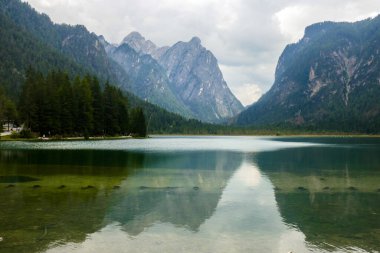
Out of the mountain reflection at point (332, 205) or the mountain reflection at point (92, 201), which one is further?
the mountain reflection at point (92, 201)

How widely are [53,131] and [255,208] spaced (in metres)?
129

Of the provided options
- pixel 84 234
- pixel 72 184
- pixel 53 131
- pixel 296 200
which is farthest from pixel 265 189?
pixel 53 131

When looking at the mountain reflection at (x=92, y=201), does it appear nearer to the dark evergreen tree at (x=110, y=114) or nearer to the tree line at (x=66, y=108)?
the tree line at (x=66, y=108)

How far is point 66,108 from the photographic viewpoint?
148m

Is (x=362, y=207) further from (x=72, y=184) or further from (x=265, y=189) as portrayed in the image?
(x=72, y=184)

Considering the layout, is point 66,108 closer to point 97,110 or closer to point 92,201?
point 97,110

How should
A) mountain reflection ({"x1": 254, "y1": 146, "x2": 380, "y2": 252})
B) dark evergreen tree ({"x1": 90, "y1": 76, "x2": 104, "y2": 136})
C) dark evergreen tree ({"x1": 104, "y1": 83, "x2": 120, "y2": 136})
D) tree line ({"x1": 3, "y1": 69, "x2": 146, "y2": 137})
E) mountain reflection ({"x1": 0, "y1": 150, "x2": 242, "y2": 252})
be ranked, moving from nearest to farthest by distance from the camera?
mountain reflection ({"x1": 254, "y1": 146, "x2": 380, "y2": 252}) < mountain reflection ({"x1": 0, "y1": 150, "x2": 242, "y2": 252}) < tree line ({"x1": 3, "y1": 69, "x2": 146, "y2": 137}) < dark evergreen tree ({"x1": 90, "y1": 76, "x2": 104, "y2": 136}) < dark evergreen tree ({"x1": 104, "y1": 83, "x2": 120, "y2": 136})

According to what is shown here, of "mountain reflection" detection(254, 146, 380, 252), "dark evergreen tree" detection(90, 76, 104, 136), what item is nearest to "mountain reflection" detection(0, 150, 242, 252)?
"mountain reflection" detection(254, 146, 380, 252)

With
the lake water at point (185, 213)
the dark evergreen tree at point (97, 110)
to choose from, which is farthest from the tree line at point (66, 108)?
the lake water at point (185, 213)

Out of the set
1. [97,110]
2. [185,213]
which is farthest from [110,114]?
[185,213]

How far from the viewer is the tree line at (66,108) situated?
465 feet

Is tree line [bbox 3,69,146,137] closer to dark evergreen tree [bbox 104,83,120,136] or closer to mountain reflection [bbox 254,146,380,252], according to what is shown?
dark evergreen tree [bbox 104,83,120,136]

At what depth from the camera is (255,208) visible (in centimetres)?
2909

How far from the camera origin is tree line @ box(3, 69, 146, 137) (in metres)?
142
